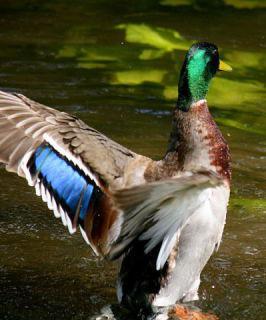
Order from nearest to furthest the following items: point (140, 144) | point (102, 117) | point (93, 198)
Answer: point (93, 198) < point (140, 144) < point (102, 117)

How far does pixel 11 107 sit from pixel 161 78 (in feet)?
13.8

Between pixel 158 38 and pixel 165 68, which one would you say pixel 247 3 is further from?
pixel 165 68

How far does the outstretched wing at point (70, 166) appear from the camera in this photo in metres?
5.14

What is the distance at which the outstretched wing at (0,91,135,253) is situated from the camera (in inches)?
202

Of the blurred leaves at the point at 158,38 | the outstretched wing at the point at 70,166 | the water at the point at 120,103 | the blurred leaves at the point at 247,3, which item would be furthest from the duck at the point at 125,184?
the blurred leaves at the point at 247,3

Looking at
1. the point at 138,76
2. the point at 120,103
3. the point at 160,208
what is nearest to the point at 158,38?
the point at 138,76

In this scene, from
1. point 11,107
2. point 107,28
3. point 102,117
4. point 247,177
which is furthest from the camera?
point 107,28

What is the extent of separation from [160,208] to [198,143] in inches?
35.9

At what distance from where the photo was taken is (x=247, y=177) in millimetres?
7410

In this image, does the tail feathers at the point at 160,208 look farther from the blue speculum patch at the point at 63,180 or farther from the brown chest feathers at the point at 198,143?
the brown chest feathers at the point at 198,143

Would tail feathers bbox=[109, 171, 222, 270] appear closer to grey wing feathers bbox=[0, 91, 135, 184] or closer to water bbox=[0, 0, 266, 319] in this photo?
grey wing feathers bbox=[0, 91, 135, 184]

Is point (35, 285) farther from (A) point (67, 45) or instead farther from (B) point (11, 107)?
(A) point (67, 45)

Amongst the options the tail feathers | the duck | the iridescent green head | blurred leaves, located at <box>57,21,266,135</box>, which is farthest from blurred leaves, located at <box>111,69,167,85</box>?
the tail feathers

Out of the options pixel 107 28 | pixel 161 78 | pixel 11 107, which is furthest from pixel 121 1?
pixel 11 107
